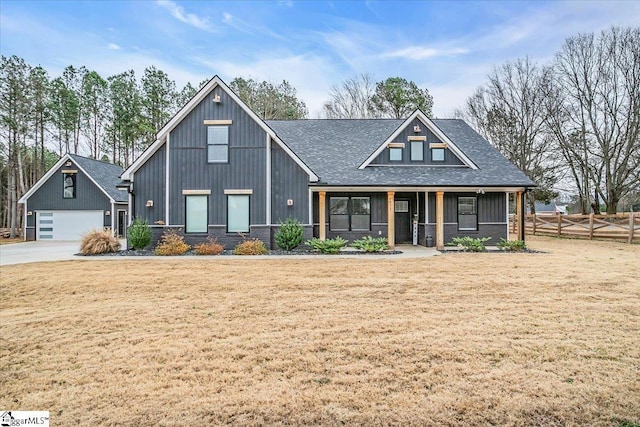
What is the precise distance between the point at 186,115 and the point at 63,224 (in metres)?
14.1

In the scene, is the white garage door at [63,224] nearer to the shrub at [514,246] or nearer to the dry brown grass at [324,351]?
the dry brown grass at [324,351]

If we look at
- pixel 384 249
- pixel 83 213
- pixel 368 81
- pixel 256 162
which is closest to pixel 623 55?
pixel 368 81

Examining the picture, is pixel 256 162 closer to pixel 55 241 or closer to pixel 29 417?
pixel 29 417

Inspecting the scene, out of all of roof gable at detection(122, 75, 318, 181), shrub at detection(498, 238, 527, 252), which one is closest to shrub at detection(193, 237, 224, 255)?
roof gable at detection(122, 75, 318, 181)

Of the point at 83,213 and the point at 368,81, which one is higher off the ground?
the point at 368,81

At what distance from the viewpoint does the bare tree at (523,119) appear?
30.6 m

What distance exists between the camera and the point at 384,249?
603 inches

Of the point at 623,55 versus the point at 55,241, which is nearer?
the point at 55,241

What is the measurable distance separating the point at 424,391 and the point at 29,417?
3500mm

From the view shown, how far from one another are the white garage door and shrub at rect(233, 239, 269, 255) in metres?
14.1

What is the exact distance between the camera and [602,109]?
26.2 m

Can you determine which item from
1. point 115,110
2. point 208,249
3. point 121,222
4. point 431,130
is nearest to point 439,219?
point 431,130

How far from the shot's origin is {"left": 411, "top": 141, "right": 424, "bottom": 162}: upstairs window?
1806cm

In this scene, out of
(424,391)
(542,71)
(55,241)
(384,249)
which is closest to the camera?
(424,391)
